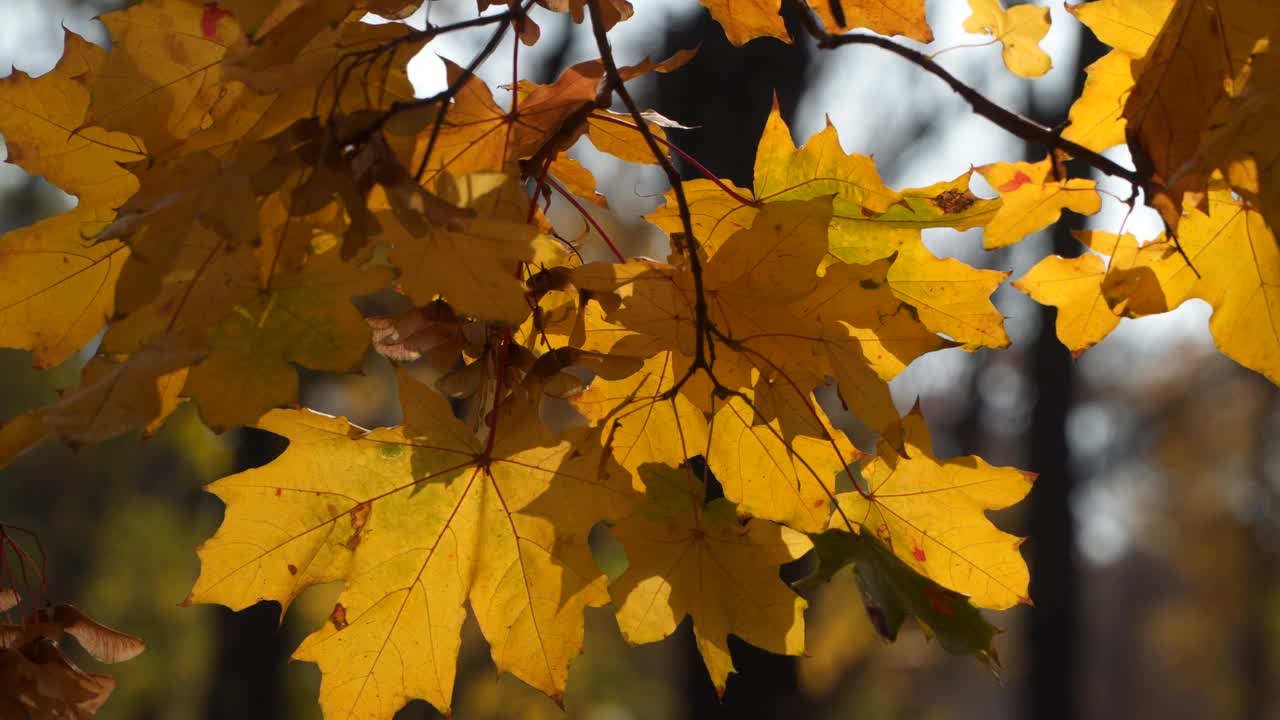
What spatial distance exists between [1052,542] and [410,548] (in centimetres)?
754

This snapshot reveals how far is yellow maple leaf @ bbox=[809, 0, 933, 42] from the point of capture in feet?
2.56

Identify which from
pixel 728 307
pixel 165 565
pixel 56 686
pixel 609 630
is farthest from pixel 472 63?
pixel 165 565

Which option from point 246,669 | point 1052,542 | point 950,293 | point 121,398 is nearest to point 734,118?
point 950,293

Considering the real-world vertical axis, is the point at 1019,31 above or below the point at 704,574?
above

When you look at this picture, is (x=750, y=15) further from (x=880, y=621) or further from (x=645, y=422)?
(x=880, y=621)

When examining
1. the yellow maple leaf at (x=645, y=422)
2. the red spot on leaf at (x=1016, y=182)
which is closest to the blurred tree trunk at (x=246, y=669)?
the yellow maple leaf at (x=645, y=422)

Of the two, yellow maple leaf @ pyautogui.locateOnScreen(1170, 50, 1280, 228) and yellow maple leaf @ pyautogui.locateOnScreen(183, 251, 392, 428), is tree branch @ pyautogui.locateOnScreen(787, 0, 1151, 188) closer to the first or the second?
yellow maple leaf @ pyautogui.locateOnScreen(1170, 50, 1280, 228)

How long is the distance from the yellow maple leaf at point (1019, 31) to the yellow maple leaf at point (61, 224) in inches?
29.4

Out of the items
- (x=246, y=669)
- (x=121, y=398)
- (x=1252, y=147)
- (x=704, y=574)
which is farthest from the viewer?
(x=246, y=669)

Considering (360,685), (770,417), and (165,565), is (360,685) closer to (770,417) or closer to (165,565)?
(770,417)

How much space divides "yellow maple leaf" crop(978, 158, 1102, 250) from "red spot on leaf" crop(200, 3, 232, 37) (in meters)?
0.63

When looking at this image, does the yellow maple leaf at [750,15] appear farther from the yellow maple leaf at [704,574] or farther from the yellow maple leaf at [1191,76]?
the yellow maple leaf at [704,574]

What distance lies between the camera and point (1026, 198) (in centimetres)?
85

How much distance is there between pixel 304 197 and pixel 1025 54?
2.26 ft
